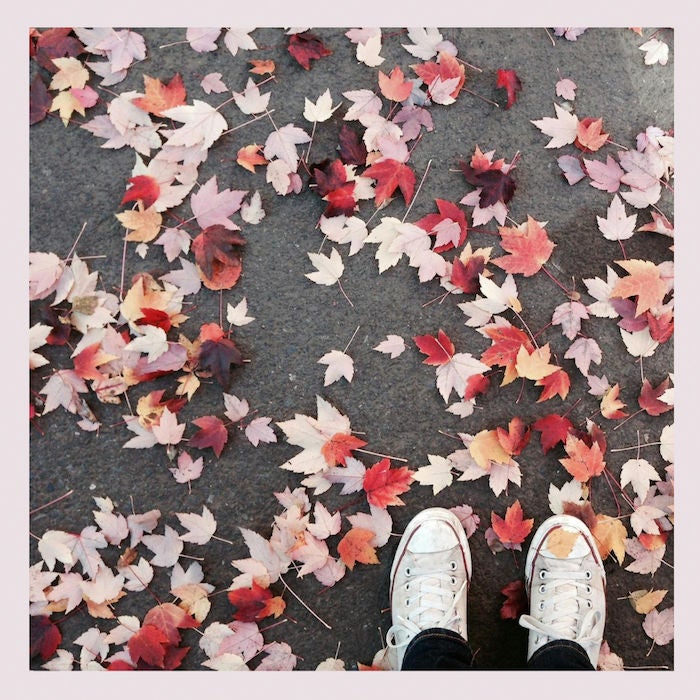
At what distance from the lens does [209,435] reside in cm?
212

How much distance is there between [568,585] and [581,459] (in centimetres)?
45

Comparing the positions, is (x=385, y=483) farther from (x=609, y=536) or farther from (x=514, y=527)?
(x=609, y=536)

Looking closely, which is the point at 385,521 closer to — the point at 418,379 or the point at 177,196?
the point at 418,379

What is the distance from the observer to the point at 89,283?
2125mm

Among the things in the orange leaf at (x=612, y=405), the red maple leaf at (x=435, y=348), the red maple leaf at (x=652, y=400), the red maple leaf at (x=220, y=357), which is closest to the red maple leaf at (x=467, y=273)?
the red maple leaf at (x=435, y=348)

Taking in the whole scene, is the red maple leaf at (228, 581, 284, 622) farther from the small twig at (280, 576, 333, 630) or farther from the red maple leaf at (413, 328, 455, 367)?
the red maple leaf at (413, 328, 455, 367)

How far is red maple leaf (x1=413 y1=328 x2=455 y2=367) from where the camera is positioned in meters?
2.14

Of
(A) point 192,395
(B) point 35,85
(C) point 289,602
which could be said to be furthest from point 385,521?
(B) point 35,85

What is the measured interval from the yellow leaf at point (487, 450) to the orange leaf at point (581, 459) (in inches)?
8.5

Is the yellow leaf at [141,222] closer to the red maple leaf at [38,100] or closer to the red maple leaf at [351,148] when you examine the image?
the red maple leaf at [38,100]

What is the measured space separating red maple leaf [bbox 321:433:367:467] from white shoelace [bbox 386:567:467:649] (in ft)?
1.57

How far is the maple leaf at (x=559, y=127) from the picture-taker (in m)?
2.17

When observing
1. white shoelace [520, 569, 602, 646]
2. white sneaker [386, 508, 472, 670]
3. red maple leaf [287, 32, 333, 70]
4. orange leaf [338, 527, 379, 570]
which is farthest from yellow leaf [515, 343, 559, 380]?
red maple leaf [287, 32, 333, 70]

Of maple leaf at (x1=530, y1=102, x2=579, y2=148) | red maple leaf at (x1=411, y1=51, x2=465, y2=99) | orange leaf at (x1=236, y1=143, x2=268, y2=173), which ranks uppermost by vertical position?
red maple leaf at (x1=411, y1=51, x2=465, y2=99)
